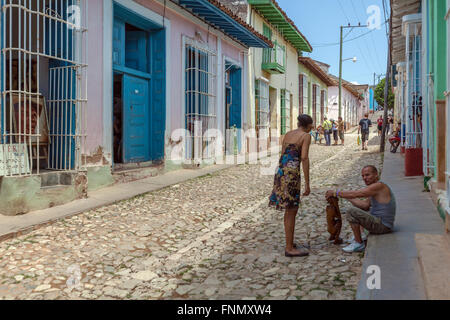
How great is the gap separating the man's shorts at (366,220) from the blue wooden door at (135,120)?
18.7ft

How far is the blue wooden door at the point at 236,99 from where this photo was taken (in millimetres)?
14992

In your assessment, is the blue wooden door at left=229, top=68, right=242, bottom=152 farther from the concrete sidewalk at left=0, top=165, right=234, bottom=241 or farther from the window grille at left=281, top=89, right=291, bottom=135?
the window grille at left=281, top=89, right=291, bottom=135

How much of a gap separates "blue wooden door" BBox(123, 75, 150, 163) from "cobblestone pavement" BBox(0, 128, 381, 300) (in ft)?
7.59

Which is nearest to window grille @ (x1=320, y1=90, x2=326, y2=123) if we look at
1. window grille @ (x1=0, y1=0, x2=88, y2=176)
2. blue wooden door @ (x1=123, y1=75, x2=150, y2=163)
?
blue wooden door @ (x1=123, y1=75, x2=150, y2=163)

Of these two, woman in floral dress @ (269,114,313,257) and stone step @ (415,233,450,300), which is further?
woman in floral dress @ (269,114,313,257)

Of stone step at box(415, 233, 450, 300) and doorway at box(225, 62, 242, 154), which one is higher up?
doorway at box(225, 62, 242, 154)

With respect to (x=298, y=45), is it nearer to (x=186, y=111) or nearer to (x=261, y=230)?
(x=186, y=111)

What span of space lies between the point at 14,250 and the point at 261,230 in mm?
2700

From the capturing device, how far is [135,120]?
9.39 m

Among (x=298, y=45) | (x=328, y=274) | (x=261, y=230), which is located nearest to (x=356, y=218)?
(x=328, y=274)

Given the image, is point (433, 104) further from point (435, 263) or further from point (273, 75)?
point (273, 75)

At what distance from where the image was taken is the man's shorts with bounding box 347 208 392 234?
4.33 m

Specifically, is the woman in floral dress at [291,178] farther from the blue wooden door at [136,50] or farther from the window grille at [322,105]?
the window grille at [322,105]
